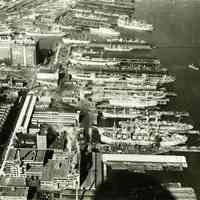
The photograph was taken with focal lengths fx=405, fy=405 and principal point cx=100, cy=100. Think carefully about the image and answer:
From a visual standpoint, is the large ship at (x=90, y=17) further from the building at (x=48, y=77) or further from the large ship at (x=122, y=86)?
the building at (x=48, y=77)

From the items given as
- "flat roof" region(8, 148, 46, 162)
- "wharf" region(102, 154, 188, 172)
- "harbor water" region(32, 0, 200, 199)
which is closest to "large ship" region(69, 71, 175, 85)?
"harbor water" region(32, 0, 200, 199)

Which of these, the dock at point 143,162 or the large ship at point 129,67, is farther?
the large ship at point 129,67

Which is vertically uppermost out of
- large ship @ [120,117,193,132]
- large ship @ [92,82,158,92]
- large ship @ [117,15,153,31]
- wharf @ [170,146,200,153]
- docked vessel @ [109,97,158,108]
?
large ship @ [117,15,153,31]

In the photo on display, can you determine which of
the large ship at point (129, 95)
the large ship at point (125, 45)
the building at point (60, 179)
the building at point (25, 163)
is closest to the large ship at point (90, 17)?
the large ship at point (125, 45)

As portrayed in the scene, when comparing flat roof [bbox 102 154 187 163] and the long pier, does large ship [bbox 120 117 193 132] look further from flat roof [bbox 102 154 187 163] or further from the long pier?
the long pier

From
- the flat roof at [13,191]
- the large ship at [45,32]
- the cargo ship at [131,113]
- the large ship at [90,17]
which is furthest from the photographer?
the large ship at [90,17]

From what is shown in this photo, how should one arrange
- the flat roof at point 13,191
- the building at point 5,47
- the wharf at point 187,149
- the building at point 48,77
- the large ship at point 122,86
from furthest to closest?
the building at point 5,47 < the building at point 48,77 < the large ship at point 122,86 < the wharf at point 187,149 < the flat roof at point 13,191
